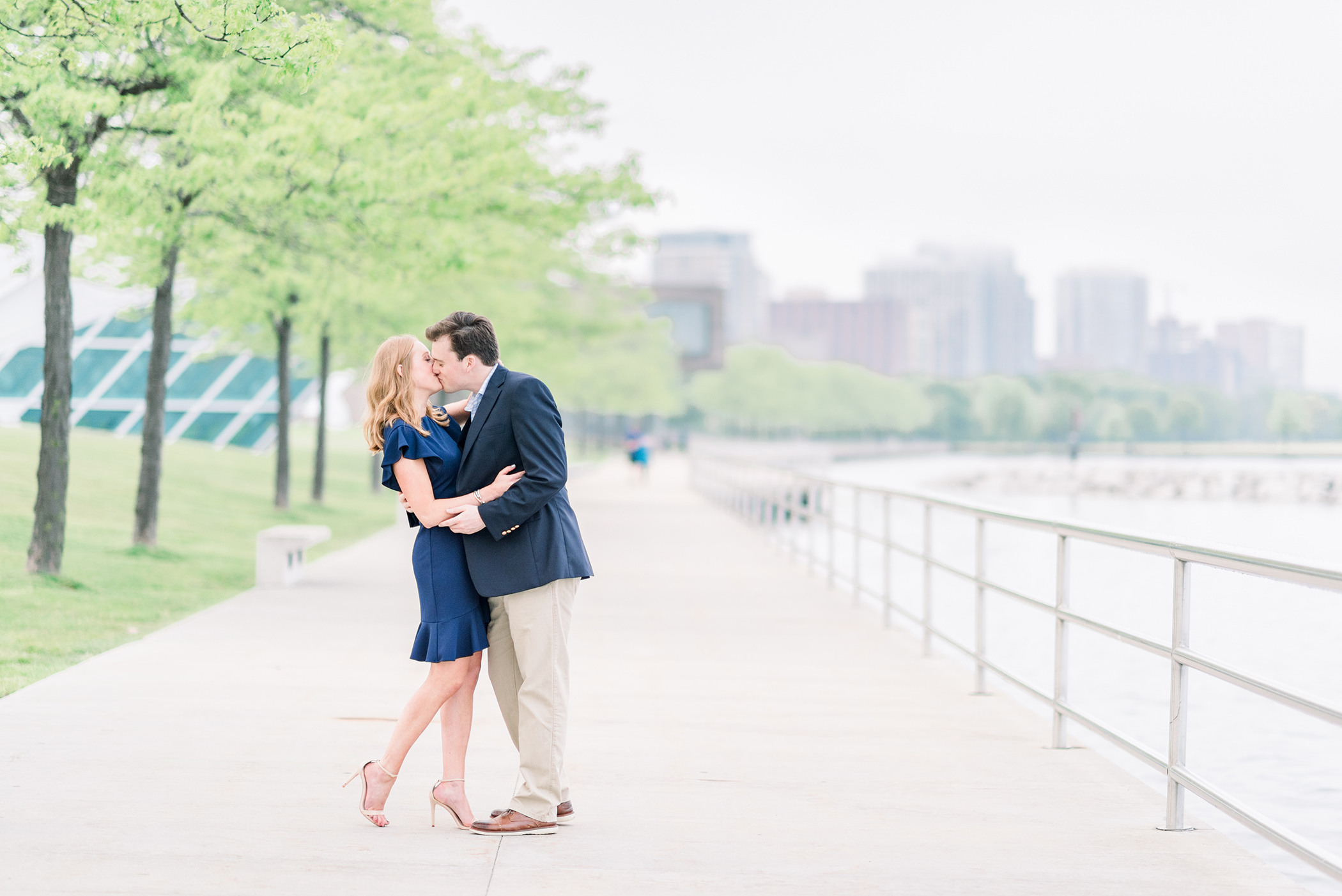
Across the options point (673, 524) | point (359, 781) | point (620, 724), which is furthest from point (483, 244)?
point (359, 781)

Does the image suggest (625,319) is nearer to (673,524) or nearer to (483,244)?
(673,524)

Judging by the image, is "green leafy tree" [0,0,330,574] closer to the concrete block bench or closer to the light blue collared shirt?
the concrete block bench

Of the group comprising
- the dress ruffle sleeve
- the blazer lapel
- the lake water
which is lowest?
the lake water

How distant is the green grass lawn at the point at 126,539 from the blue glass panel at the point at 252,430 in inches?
478

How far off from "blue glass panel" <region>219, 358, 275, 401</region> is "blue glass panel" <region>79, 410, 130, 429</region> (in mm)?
3945

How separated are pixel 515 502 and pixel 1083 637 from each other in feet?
54.6

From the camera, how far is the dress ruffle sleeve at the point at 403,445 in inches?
178

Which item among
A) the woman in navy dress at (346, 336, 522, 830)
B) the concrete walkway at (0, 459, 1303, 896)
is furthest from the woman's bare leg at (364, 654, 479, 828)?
the concrete walkway at (0, 459, 1303, 896)

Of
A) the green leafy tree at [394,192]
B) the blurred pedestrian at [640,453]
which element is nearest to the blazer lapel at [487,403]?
the green leafy tree at [394,192]

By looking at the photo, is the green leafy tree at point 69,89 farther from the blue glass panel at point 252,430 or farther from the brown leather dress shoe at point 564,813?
the blue glass panel at point 252,430

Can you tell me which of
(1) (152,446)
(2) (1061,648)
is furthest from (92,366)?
(2) (1061,648)

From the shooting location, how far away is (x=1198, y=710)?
13.5 metres

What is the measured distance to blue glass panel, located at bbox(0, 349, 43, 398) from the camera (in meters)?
40.7

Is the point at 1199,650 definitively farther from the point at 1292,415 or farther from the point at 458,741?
the point at 1292,415
